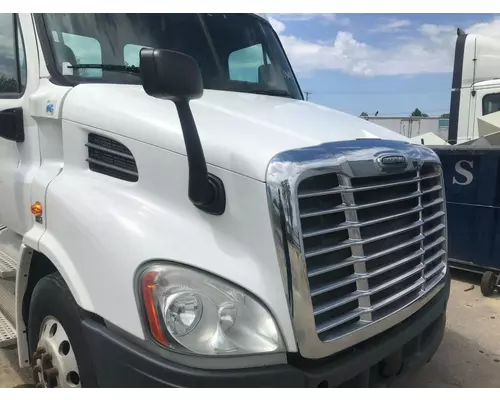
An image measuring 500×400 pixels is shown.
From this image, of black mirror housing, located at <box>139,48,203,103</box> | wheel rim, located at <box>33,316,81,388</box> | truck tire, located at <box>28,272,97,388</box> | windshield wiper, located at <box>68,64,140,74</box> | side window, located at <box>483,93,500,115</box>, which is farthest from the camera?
side window, located at <box>483,93,500,115</box>

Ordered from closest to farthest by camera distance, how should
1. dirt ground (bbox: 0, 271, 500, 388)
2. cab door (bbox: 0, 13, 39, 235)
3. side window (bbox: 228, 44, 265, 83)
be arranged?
cab door (bbox: 0, 13, 39, 235), side window (bbox: 228, 44, 265, 83), dirt ground (bbox: 0, 271, 500, 388)

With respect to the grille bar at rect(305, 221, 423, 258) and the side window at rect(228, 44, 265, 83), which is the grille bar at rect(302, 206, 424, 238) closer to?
the grille bar at rect(305, 221, 423, 258)

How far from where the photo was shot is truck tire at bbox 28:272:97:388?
7.66 feet

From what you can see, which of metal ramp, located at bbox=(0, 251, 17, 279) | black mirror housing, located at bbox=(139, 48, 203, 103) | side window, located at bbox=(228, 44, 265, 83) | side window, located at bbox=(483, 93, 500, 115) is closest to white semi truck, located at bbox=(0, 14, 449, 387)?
black mirror housing, located at bbox=(139, 48, 203, 103)

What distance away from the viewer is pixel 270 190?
81.4 inches

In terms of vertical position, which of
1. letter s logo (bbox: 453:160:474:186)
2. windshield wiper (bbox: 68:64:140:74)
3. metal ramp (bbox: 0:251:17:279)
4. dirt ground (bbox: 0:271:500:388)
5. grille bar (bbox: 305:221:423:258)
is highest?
windshield wiper (bbox: 68:64:140:74)

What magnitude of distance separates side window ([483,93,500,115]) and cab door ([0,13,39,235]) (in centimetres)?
750

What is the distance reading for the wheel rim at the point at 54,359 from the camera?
2.45m

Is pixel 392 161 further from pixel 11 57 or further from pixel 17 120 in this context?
pixel 11 57

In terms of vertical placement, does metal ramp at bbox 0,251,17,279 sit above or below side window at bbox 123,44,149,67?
below

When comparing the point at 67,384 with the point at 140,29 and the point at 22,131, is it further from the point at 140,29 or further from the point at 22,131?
the point at 140,29

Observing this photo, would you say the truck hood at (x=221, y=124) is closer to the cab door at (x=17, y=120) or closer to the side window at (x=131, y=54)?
the side window at (x=131, y=54)

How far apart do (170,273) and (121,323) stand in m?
0.32

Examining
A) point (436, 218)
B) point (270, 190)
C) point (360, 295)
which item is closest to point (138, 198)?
point (270, 190)
